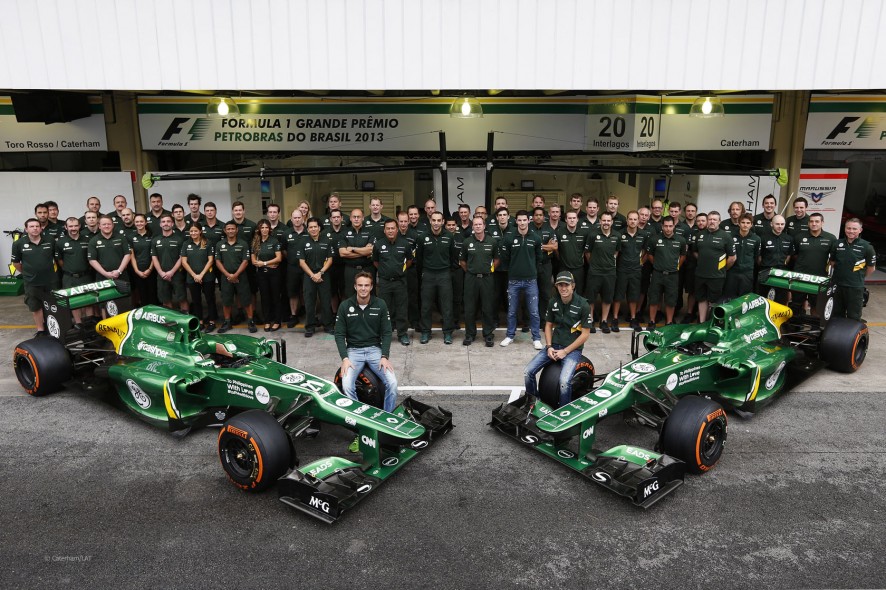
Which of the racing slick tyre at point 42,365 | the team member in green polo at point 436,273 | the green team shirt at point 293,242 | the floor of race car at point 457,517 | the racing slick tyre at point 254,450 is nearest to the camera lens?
the floor of race car at point 457,517

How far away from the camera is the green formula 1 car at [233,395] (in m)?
5.70

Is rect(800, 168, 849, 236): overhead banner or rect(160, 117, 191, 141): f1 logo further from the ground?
rect(160, 117, 191, 141): f1 logo

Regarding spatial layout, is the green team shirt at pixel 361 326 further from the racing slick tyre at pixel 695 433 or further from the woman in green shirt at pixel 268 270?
the woman in green shirt at pixel 268 270

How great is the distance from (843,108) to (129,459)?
13370 mm

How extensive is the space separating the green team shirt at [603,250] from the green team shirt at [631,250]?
0.29 feet

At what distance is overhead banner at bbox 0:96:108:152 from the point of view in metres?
13.0

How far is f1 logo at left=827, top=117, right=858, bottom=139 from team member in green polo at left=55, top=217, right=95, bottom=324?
13.1 metres

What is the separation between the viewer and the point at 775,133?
518 inches

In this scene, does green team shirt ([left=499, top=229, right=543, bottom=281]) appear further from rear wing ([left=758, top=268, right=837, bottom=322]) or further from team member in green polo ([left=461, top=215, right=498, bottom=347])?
rear wing ([left=758, top=268, right=837, bottom=322])

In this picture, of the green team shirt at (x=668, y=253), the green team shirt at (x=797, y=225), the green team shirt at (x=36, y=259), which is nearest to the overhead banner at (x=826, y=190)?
the green team shirt at (x=797, y=225)

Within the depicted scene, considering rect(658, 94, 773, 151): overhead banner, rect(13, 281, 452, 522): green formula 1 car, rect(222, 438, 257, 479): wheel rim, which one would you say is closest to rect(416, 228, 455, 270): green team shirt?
rect(13, 281, 452, 522): green formula 1 car

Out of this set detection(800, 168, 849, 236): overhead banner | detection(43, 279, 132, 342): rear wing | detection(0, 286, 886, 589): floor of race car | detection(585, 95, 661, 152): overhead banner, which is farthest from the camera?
detection(800, 168, 849, 236): overhead banner

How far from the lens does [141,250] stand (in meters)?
10.1
